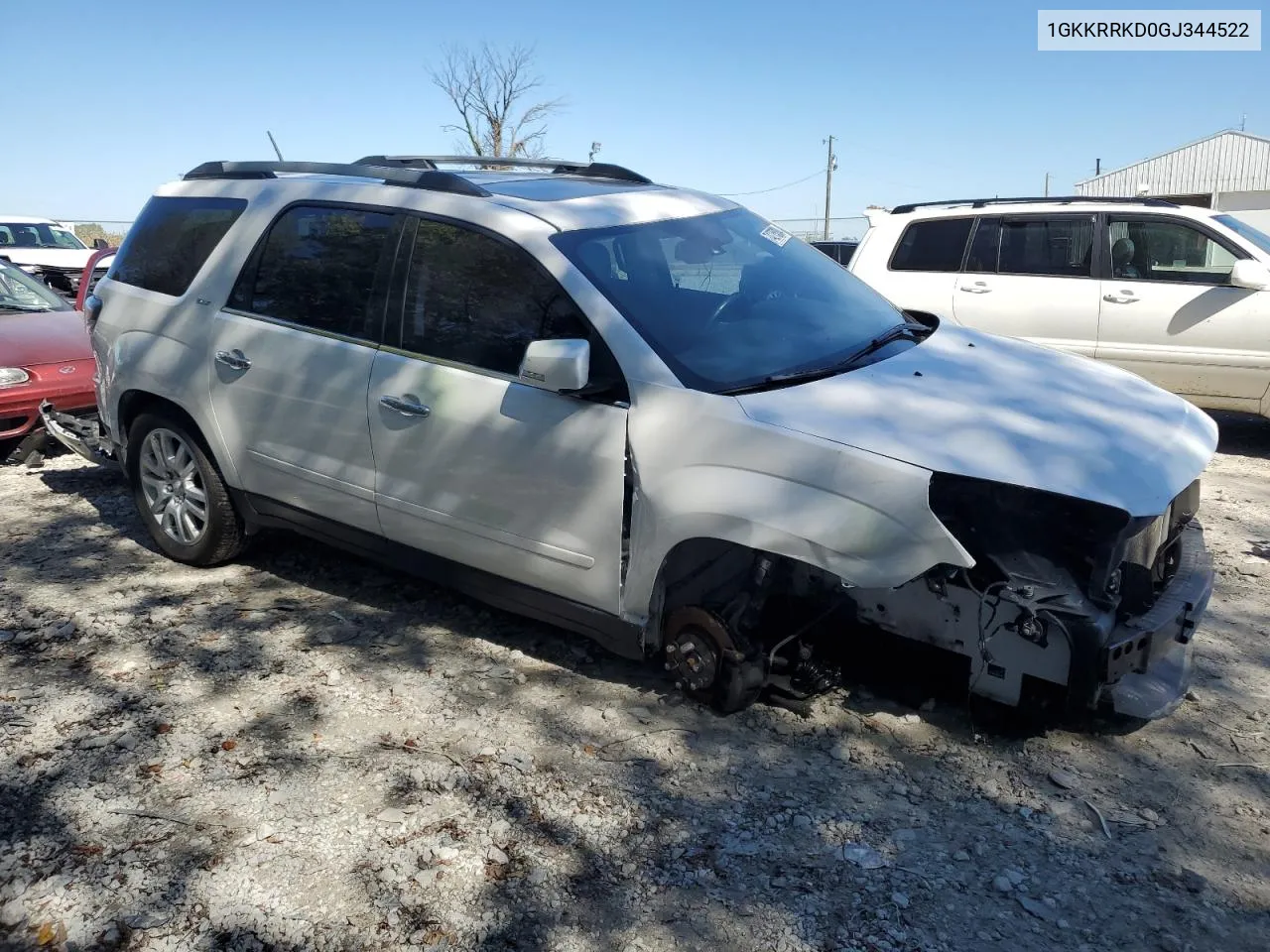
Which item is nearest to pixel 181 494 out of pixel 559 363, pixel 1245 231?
pixel 559 363

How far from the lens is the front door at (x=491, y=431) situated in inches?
139

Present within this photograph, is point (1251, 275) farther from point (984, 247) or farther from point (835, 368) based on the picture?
point (835, 368)

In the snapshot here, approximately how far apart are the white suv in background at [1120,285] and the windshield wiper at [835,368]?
12.9 feet

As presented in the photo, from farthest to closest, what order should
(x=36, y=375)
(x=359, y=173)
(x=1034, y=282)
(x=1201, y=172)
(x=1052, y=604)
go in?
(x=1201, y=172)
(x=1034, y=282)
(x=36, y=375)
(x=359, y=173)
(x=1052, y=604)

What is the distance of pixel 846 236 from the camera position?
2809cm

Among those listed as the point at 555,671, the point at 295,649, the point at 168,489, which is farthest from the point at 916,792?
the point at 168,489

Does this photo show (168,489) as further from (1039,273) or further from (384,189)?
(1039,273)

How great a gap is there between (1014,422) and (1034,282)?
16.4 feet

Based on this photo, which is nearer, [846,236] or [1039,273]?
[1039,273]

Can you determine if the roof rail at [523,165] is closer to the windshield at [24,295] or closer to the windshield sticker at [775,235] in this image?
the windshield sticker at [775,235]

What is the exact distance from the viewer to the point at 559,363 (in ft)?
11.0

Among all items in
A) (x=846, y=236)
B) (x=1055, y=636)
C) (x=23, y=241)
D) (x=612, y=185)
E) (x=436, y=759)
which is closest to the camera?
(x=1055, y=636)

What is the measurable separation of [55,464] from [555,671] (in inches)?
201

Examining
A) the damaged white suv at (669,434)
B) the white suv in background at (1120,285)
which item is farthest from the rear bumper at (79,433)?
the white suv in background at (1120,285)
